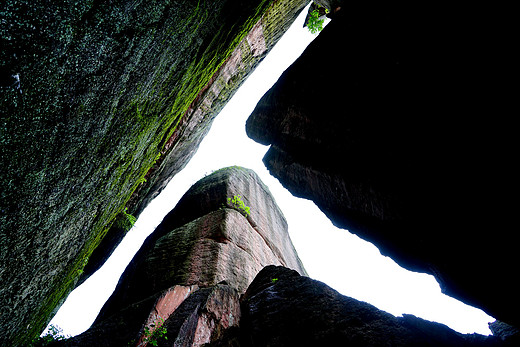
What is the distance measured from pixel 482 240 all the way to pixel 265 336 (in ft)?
11.2

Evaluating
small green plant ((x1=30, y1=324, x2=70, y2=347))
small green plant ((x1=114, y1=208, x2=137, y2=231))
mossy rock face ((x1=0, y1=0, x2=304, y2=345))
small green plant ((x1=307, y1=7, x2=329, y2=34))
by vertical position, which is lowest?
small green plant ((x1=30, y1=324, x2=70, y2=347))

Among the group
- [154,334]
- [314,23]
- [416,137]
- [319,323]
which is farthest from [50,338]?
[314,23]

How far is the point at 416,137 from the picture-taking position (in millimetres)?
3174

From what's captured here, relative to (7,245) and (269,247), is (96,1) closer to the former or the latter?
(7,245)

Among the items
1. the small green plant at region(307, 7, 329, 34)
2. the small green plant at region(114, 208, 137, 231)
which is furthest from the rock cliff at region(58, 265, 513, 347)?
the small green plant at region(307, 7, 329, 34)

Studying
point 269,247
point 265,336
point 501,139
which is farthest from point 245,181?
point 501,139

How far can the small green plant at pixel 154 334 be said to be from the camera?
3.55m

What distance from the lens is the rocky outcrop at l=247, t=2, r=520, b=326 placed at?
255 centimetres

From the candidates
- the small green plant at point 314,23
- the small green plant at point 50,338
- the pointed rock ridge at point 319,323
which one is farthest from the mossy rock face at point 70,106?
the small green plant at point 314,23

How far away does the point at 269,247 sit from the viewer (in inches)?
360

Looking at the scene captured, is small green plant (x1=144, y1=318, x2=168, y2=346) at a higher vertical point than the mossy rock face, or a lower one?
lower

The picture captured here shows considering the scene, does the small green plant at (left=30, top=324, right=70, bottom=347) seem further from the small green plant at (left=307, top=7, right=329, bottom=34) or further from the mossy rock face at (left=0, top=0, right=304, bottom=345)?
the small green plant at (left=307, top=7, right=329, bottom=34)

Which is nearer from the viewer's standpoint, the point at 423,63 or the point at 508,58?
the point at 508,58

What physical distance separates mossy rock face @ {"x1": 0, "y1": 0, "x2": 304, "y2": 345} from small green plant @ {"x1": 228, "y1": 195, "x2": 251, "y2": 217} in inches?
201
